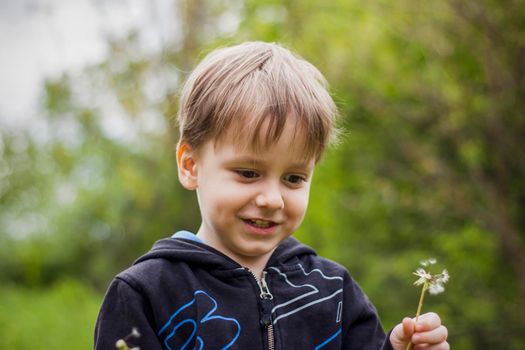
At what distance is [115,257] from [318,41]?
16.6ft

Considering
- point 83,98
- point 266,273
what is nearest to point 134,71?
point 83,98

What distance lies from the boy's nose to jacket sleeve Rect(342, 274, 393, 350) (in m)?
0.45

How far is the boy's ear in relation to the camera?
2045 mm

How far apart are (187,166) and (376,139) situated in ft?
14.0

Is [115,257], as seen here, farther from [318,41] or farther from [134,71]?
[318,41]

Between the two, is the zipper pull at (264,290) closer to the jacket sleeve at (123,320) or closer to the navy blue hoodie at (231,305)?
the navy blue hoodie at (231,305)

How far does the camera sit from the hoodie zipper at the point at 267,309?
6.38 ft

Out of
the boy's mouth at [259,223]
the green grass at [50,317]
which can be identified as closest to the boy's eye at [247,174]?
the boy's mouth at [259,223]

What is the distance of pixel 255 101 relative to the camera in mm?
1921

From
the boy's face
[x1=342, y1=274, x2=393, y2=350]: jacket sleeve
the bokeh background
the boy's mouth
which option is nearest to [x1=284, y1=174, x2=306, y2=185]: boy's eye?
the boy's face

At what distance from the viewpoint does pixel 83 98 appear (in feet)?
26.5

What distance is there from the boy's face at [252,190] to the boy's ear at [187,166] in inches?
0.8

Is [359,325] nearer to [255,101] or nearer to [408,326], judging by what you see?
[408,326]

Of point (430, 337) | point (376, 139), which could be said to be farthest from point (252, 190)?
point (376, 139)
